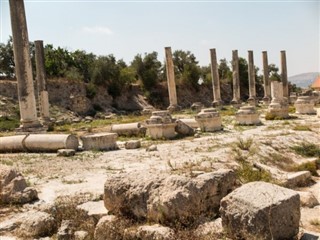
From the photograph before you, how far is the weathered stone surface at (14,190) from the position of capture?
740 cm

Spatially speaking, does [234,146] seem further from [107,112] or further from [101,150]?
[107,112]

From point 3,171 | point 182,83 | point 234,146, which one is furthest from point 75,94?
point 3,171

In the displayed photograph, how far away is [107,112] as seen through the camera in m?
35.7

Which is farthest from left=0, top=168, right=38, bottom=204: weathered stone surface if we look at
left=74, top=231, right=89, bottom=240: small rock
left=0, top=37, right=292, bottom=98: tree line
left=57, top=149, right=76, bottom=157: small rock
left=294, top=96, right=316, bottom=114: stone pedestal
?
left=0, top=37, right=292, bottom=98: tree line

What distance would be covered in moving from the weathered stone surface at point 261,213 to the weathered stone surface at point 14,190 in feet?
13.8

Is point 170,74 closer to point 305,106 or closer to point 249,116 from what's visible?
point 305,106

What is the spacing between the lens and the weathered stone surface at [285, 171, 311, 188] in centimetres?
904

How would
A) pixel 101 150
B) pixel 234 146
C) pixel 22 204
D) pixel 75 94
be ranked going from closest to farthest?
1. pixel 22 204
2. pixel 234 146
3. pixel 101 150
4. pixel 75 94

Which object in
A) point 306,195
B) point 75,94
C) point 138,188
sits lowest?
point 306,195

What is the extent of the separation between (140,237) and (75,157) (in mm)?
7486

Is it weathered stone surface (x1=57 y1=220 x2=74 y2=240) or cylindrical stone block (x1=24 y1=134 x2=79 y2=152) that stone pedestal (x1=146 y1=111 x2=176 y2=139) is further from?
weathered stone surface (x1=57 y1=220 x2=74 y2=240)

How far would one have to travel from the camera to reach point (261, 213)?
181 inches

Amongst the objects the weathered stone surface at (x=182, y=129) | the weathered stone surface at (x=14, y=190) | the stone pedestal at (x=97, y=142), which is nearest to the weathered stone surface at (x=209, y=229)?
the weathered stone surface at (x=14, y=190)

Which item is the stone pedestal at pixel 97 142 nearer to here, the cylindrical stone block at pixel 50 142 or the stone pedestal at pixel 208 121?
the cylindrical stone block at pixel 50 142
